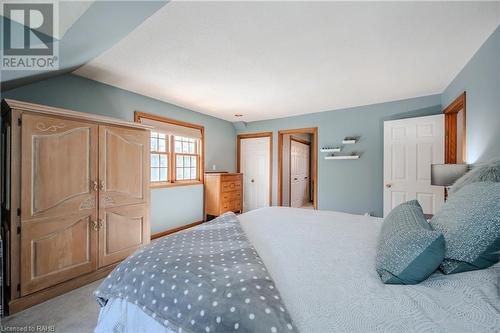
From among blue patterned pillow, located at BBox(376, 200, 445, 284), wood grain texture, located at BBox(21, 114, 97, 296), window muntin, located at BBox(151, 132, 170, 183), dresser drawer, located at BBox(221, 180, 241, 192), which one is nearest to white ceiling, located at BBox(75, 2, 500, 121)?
window muntin, located at BBox(151, 132, 170, 183)

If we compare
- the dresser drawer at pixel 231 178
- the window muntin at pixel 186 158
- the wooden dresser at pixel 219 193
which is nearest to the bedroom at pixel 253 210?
the window muntin at pixel 186 158

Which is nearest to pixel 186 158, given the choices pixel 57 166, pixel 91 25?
pixel 57 166

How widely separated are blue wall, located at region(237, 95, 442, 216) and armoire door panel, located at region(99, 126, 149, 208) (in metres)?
3.25

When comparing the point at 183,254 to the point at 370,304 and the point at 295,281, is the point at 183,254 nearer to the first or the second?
the point at 295,281

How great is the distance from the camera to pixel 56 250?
1902 mm

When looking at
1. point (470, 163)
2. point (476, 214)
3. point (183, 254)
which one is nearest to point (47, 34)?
point (183, 254)

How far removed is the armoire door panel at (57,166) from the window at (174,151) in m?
1.29

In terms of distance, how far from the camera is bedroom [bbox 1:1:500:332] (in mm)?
831

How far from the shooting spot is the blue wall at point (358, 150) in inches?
144

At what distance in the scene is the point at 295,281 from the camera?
3.02ft

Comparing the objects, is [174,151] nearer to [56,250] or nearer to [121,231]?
[121,231]

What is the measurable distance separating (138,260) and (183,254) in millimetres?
251

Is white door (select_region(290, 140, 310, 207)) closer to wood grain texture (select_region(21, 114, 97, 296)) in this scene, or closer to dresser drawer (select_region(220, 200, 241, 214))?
dresser drawer (select_region(220, 200, 241, 214))

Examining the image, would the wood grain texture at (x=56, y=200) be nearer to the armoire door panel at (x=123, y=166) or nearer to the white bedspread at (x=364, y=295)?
the armoire door panel at (x=123, y=166)
